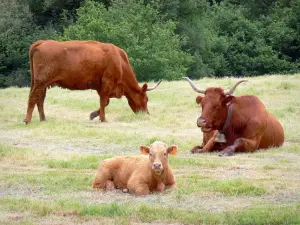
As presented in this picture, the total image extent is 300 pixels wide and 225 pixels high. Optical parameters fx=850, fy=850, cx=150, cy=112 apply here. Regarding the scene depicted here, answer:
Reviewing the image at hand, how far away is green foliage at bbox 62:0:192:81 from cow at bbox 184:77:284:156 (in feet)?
80.1

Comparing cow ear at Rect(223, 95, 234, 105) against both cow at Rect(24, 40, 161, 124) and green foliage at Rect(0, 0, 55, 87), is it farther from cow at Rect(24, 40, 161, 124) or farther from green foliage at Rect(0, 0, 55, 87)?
green foliage at Rect(0, 0, 55, 87)

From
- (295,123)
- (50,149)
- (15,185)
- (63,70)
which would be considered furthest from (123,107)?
(15,185)

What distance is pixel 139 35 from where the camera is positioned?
43250mm

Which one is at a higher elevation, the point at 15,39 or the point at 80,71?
the point at 80,71

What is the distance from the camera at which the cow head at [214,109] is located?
14.8 m

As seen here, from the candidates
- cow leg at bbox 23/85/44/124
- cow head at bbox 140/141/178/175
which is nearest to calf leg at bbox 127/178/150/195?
cow head at bbox 140/141/178/175

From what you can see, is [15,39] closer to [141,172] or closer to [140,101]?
[140,101]

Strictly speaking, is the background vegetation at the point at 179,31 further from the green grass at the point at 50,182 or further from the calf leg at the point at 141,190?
the calf leg at the point at 141,190

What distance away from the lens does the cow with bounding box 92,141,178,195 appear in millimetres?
10719

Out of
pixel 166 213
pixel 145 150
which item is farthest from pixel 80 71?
pixel 166 213

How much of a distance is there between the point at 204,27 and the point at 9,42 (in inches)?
458

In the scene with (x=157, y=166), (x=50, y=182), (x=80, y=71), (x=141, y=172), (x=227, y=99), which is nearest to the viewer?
(x=157, y=166)

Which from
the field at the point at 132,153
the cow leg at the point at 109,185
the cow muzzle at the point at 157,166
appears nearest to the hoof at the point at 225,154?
the field at the point at 132,153

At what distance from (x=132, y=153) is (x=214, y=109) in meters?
1.73
